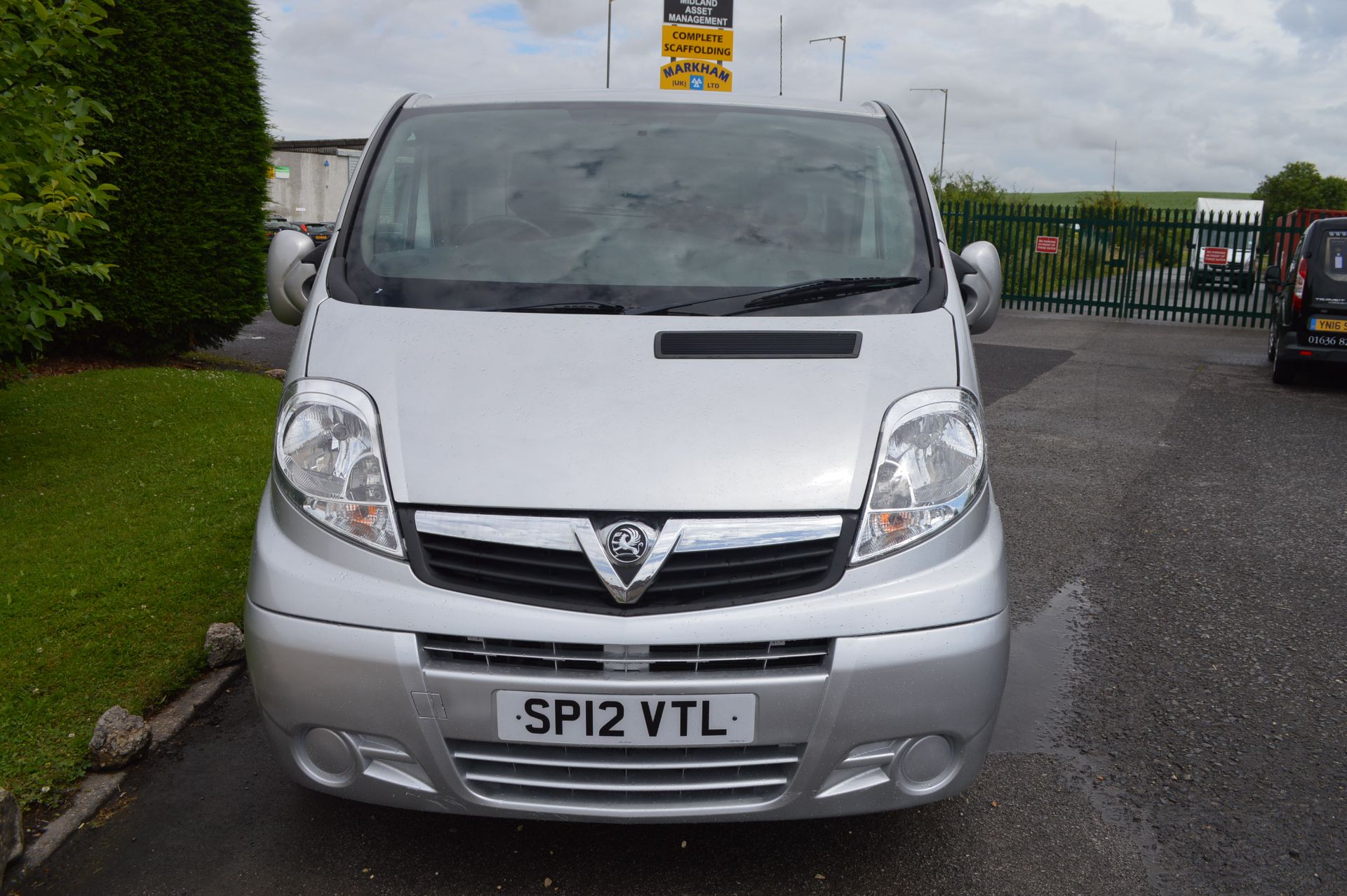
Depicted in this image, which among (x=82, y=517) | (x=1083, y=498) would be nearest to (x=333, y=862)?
(x=82, y=517)

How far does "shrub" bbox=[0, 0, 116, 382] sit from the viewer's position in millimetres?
5109

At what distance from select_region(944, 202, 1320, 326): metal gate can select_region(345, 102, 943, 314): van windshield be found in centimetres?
1743

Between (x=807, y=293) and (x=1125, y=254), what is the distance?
1950cm

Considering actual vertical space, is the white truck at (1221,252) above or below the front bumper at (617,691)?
below

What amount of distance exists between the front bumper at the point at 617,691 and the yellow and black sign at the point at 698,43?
11.4m

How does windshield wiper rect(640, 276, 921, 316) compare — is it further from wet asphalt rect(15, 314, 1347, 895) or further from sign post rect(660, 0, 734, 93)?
sign post rect(660, 0, 734, 93)

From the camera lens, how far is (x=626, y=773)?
2.41 m

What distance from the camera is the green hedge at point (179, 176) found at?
9195 mm

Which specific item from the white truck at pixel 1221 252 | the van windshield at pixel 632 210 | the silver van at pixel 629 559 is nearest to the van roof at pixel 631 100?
the van windshield at pixel 632 210

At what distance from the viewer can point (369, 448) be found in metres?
2.55

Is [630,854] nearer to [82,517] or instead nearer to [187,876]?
[187,876]

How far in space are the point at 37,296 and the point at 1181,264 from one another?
20.7 m

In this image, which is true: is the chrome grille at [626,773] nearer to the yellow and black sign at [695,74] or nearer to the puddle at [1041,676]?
the puddle at [1041,676]

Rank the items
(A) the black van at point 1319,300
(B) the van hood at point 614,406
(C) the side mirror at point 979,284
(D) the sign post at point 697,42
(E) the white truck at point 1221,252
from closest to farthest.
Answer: (B) the van hood at point 614,406 → (C) the side mirror at point 979,284 → (A) the black van at point 1319,300 → (D) the sign post at point 697,42 → (E) the white truck at point 1221,252
